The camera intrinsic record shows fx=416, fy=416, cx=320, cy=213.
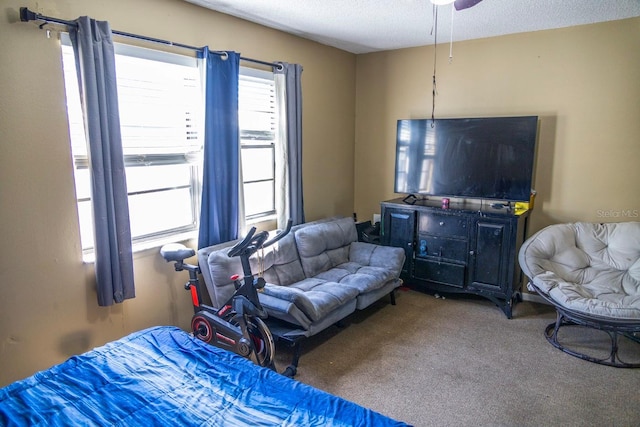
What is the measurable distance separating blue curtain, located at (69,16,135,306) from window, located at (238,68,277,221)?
3.90ft

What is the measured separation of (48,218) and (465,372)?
283 centimetres

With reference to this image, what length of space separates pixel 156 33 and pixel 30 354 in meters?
2.19

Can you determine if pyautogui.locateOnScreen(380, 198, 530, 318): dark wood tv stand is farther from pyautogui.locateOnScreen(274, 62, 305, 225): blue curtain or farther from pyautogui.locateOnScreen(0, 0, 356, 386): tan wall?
pyautogui.locateOnScreen(0, 0, 356, 386): tan wall

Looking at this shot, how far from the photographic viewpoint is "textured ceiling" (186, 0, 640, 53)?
3066mm

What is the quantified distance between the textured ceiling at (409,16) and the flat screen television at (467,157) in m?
0.82

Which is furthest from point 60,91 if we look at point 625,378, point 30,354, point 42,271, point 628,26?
point 628,26

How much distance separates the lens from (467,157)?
13.3 ft

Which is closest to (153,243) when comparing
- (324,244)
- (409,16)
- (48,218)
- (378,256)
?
(48,218)

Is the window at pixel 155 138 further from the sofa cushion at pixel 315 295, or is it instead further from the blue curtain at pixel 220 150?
the sofa cushion at pixel 315 295

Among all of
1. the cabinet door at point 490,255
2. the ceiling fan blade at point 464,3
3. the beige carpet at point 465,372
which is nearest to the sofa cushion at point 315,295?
the beige carpet at point 465,372

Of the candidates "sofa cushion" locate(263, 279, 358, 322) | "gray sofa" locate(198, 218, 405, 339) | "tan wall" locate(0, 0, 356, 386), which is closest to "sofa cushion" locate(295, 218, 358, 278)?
"gray sofa" locate(198, 218, 405, 339)

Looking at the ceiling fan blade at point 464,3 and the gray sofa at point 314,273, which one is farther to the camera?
the gray sofa at point 314,273

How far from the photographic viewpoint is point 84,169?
8.60ft

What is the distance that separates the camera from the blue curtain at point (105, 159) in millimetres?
2418
